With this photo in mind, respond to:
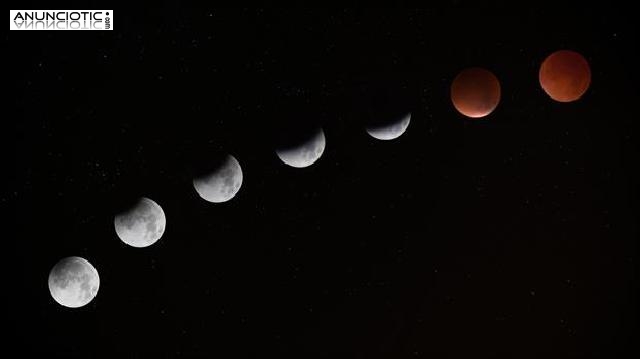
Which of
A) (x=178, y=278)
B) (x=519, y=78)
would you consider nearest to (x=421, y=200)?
(x=519, y=78)

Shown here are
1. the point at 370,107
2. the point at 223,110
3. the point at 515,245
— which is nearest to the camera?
the point at 370,107

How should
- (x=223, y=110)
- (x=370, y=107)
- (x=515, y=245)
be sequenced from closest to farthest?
1. (x=370, y=107)
2. (x=223, y=110)
3. (x=515, y=245)

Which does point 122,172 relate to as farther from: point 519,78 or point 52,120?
point 519,78

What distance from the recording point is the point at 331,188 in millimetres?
1939

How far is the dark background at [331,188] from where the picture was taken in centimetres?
172

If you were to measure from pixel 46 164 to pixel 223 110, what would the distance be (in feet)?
1.76

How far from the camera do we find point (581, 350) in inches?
77.1

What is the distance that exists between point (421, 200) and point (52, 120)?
3.77 ft

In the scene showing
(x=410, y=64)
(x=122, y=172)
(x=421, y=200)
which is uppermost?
(x=410, y=64)

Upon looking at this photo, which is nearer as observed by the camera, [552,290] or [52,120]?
[52,120]

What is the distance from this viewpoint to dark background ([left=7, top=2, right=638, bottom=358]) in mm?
1722

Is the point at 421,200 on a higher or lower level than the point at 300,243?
higher

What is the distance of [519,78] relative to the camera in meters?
1.85

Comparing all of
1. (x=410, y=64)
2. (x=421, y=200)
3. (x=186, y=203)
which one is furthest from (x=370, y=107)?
(x=186, y=203)
